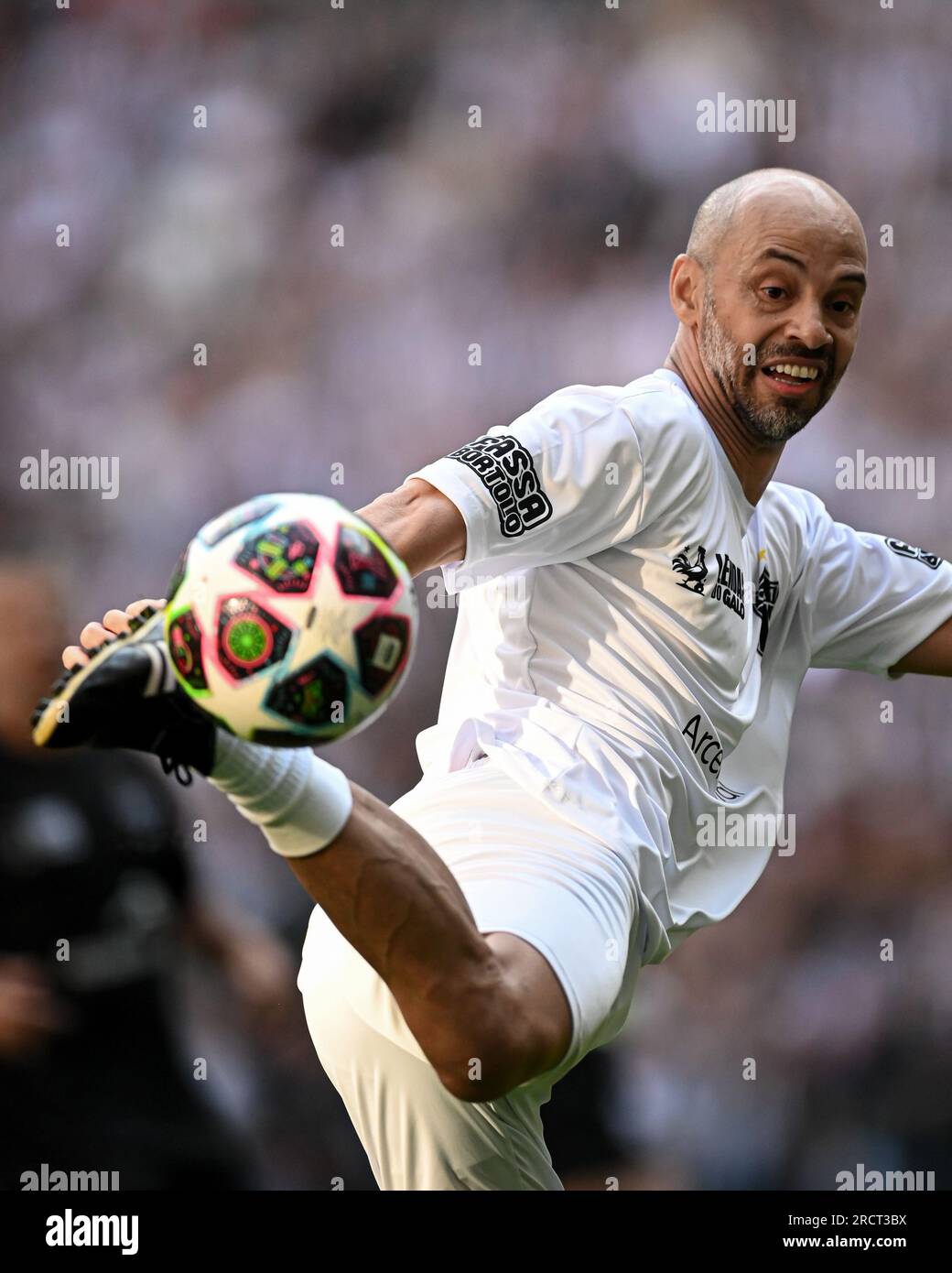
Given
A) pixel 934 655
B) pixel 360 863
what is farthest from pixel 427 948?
pixel 934 655

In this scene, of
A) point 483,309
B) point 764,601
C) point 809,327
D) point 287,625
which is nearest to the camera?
point 287,625

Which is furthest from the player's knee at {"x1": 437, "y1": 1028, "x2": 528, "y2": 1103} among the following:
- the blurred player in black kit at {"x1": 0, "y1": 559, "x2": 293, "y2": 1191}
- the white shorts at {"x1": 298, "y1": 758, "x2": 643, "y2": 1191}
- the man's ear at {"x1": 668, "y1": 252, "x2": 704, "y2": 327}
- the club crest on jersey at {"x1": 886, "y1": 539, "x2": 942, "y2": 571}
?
Result: the blurred player in black kit at {"x1": 0, "y1": 559, "x2": 293, "y2": 1191}

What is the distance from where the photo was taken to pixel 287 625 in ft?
5.27

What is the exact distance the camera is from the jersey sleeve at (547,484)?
2.06 metres

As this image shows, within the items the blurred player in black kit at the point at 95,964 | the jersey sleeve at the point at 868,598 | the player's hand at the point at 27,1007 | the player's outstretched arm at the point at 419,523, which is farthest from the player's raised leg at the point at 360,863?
the player's hand at the point at 27,1007

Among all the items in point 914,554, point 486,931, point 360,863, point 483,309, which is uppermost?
point 483,309

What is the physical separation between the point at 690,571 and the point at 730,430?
326mm

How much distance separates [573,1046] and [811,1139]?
2.46 m

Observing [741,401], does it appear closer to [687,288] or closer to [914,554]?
[687,288]

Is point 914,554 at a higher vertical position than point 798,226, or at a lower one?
lower

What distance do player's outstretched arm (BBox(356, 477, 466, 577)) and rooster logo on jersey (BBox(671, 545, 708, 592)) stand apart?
37 cm

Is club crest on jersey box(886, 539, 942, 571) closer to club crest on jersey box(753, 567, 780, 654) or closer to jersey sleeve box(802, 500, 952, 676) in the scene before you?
jersey sleeve box(802, 500, 952, 676)

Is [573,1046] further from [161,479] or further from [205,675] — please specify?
[161,479]

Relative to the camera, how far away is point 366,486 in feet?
13.1
